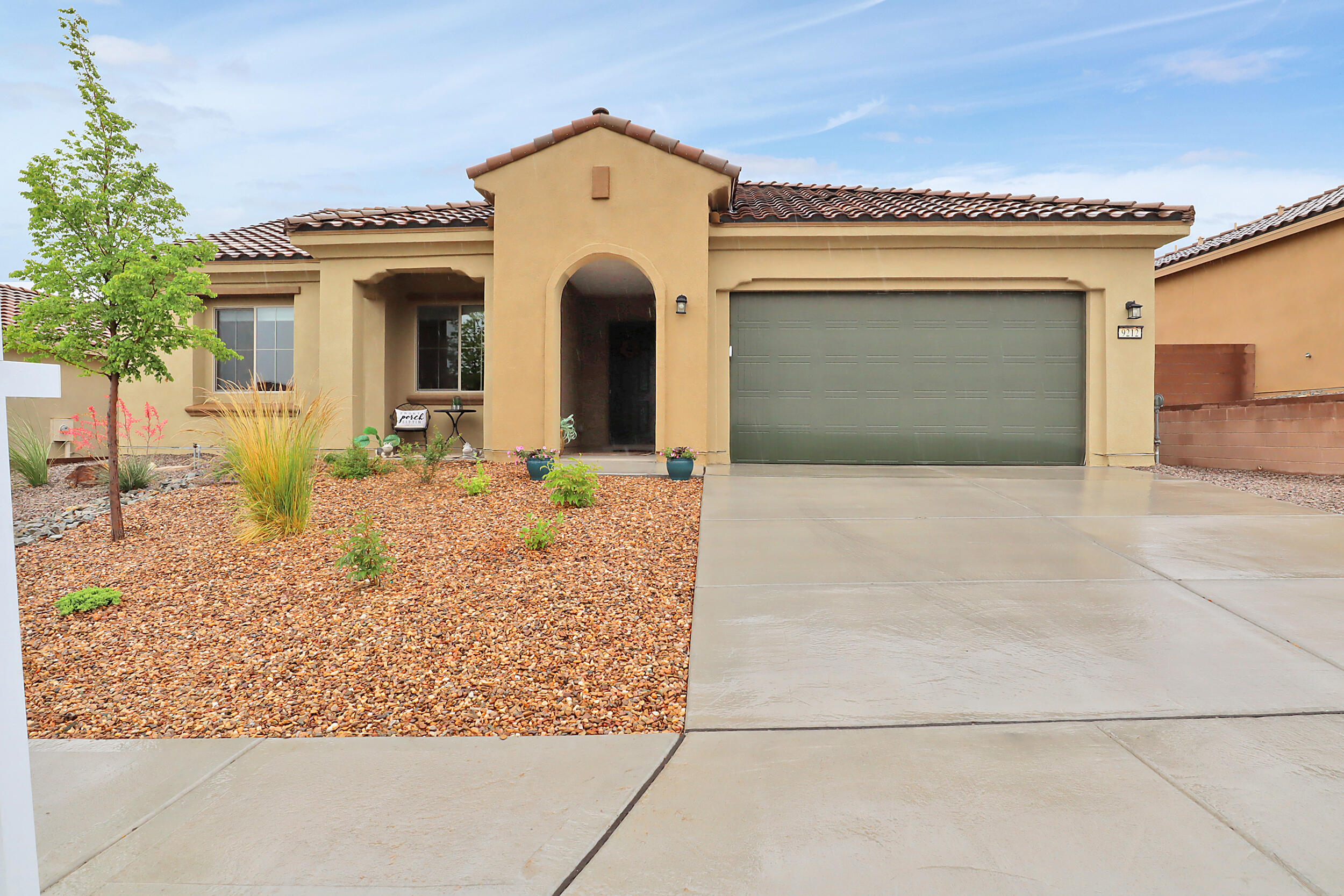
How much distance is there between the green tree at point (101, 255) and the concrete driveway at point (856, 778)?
4.16m

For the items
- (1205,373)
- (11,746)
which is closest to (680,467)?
(11,746)

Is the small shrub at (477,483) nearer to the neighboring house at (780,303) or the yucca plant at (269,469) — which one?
the yucca plant at (269,469)

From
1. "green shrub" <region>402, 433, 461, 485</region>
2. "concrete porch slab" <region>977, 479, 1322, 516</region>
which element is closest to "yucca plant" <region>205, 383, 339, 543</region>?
"green shrub" <region>402, 433, 461, 485</region>

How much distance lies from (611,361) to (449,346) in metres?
2.96

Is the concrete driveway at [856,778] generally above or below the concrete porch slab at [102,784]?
above

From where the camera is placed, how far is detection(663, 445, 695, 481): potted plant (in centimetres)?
830

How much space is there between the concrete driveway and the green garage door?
19.6ft

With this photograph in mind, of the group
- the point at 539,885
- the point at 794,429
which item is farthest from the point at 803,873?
the point at 794,429

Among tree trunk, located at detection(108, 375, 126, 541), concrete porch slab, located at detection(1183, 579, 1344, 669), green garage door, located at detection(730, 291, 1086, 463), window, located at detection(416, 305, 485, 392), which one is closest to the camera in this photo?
concrete porch slab, located at detection(1183, 579, 1344, 669)

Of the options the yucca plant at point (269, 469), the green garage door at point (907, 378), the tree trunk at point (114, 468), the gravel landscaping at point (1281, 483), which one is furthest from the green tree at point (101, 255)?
the gravel landscaping at point (1281, 483)

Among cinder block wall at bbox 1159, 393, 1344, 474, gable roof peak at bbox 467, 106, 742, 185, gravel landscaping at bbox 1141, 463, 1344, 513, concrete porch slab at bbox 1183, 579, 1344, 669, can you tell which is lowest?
concrete porch slab at bbox 1183, 579, 1344, 669

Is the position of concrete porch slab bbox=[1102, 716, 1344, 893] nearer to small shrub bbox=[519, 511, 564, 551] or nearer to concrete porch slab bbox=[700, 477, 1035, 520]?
small shrub bbox=[519, 511, 564, 551]

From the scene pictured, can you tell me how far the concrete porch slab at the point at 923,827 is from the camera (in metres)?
1.91

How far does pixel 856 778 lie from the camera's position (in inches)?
95.4
